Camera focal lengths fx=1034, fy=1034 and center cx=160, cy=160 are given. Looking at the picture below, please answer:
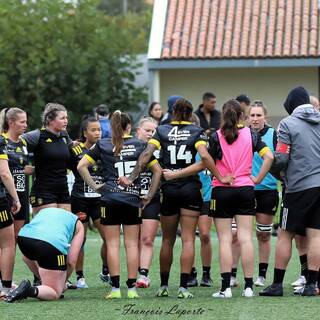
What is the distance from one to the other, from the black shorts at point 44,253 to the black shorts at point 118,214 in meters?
0.59

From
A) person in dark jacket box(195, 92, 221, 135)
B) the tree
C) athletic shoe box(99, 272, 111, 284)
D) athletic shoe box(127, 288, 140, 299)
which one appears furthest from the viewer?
the tree

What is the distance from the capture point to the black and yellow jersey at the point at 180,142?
10312 mm

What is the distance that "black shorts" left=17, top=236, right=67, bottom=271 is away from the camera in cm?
1007

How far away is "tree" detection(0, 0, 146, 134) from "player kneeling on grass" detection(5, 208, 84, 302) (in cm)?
1847

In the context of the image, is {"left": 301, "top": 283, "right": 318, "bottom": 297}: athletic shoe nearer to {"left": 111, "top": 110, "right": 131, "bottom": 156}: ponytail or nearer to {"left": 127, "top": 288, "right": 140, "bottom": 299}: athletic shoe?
{"left": 127, "top": 288, "right": 140, "bottom": 299}: athletic shoe

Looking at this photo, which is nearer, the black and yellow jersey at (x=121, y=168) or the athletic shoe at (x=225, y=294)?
the athletic shoe at (x=225, y=294)

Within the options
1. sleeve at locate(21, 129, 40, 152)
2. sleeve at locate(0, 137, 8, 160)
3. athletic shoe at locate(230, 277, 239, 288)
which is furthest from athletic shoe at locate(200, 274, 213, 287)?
sleeve at locate(0, 137, 8, 160)

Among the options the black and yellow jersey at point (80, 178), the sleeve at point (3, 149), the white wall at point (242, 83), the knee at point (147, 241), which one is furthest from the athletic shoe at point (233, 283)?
the white wall at point (242, 83)

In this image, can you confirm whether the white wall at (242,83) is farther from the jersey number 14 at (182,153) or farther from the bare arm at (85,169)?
the jersey number 14 at (182,153)

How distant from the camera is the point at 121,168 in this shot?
1039 centimetres

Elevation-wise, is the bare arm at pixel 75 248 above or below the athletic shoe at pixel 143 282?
above

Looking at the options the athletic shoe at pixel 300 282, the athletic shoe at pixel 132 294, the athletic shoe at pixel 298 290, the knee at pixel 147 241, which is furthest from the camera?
the knee at pixel 147 241

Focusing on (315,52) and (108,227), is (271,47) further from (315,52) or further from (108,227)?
(108,227)

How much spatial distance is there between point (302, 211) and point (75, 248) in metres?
2.29
